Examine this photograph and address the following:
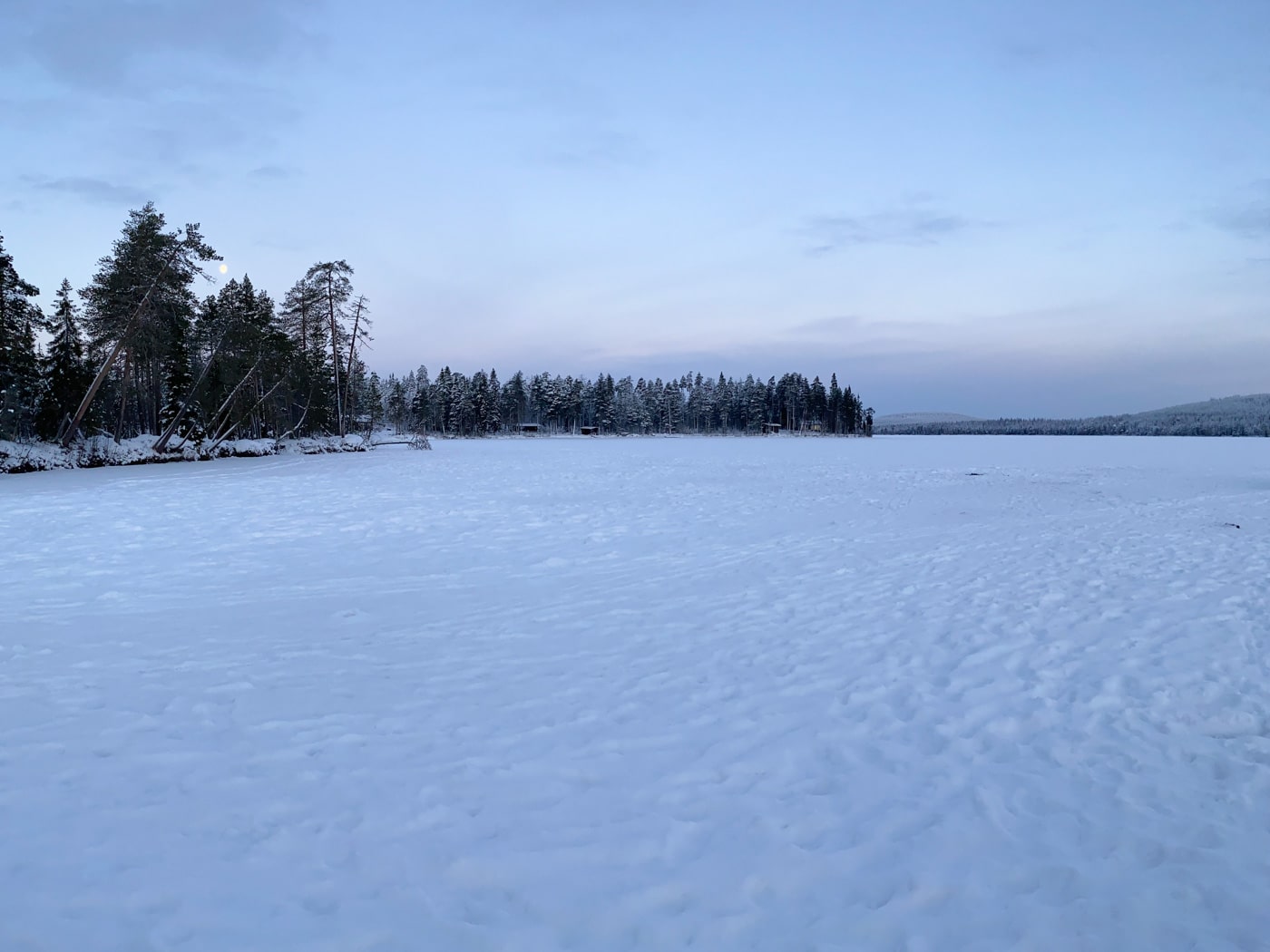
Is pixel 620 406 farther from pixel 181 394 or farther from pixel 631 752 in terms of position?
pixel 631 752

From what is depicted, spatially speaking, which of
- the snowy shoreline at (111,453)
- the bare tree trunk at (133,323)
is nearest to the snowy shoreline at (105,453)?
the snowy shoreline at (111,453)

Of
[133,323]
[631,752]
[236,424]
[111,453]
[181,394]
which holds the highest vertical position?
[133,323]

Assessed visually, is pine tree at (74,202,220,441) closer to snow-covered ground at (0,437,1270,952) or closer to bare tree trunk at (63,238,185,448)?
bare tree trunk at (63,238,185,448)

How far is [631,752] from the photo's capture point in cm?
443

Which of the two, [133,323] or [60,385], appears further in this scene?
[60,385]

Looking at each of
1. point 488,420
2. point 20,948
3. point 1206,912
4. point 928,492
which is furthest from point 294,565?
point 488,420

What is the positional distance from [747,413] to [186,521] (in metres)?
130

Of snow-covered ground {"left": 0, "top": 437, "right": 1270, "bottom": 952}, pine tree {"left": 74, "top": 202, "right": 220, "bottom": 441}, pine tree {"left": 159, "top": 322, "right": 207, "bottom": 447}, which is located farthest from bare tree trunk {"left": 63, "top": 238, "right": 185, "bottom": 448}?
snow-covered ground {"left": 0, "top": 437, "right": 1270, "bottom": 952}

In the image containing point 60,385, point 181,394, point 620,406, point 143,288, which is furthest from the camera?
point 620,406

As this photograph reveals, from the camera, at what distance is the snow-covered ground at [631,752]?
2.99 m

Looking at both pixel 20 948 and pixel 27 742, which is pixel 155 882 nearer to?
pixel 20 948

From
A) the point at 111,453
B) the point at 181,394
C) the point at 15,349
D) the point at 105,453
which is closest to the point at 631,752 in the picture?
the point at 105,453

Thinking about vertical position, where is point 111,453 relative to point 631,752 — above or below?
above

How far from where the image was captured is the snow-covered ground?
9.82 feet
